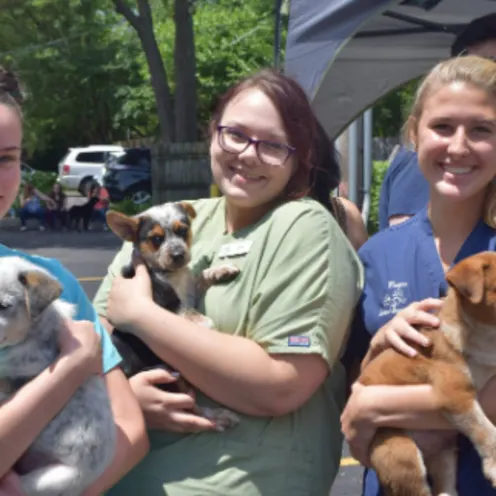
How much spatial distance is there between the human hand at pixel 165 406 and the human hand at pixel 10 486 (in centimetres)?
61

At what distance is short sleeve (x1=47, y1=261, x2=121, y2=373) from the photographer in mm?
2457

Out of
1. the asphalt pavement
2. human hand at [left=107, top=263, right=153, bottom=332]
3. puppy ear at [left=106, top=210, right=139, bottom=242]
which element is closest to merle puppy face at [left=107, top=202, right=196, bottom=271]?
puppy ear at [left=106, top=210, right=139, bottom=242]

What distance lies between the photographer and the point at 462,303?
2576 millimetres

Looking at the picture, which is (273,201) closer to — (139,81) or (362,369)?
(362,369)

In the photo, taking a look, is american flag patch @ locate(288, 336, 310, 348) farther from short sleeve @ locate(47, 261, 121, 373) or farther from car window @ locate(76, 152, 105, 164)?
car window @ locate(76, 152, 105, 164)

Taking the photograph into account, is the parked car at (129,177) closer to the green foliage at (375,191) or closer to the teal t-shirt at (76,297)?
the green foliage at (375,191)

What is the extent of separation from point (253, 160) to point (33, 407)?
105 centimetres

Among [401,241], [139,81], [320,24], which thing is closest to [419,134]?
[401,241]

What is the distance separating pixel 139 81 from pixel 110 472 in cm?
3907

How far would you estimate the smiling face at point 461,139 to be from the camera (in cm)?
256

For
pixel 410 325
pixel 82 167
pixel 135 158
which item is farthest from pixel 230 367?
pixel 82 167

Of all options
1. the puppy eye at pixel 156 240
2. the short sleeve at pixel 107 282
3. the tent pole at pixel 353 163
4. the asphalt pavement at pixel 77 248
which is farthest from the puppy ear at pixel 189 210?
the tent pole at pixel 353 163

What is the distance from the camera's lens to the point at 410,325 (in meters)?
2.57

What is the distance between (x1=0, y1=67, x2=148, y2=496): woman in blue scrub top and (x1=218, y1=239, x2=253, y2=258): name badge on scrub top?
1.50 feet
